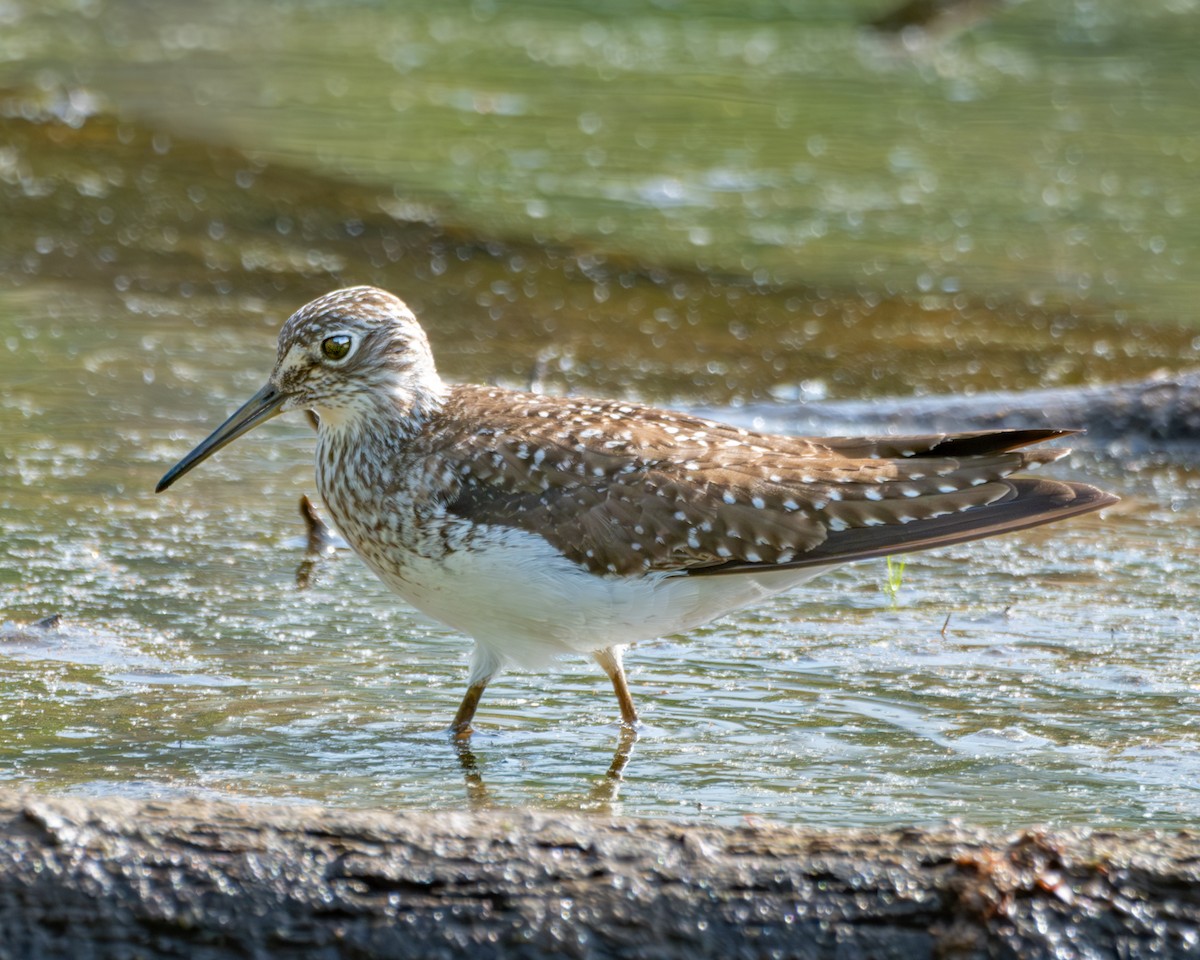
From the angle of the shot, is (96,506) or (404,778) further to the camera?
(96,506)

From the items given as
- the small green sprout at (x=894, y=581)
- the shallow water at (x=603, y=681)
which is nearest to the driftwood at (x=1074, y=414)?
the shallow water at (x=603, y=681)

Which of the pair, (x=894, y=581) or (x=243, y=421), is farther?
(x=894, y=581)

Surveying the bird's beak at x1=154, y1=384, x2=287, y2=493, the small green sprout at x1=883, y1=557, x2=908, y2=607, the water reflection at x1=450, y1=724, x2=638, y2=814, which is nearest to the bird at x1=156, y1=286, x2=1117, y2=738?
the water reflection at x1=450, y1=724, x2=638, y2=814

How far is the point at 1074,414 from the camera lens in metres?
8.56

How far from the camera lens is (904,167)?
14727 mm

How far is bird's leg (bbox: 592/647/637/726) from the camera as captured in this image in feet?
18.6

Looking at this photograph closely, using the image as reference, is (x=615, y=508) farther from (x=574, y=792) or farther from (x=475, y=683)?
(x=574, y=792)

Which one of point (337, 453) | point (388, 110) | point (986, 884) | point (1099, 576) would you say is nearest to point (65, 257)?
point (388, 110)

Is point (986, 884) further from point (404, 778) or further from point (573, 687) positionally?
point (573, 687)

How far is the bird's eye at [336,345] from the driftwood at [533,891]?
6.79 feet

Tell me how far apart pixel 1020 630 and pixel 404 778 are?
2435 mm

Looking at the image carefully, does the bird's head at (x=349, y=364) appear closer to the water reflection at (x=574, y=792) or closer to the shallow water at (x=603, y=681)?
the shallow water at (x=603, y=681)

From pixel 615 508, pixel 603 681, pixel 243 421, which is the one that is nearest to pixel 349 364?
pixel 243 421

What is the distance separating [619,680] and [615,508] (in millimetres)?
596
